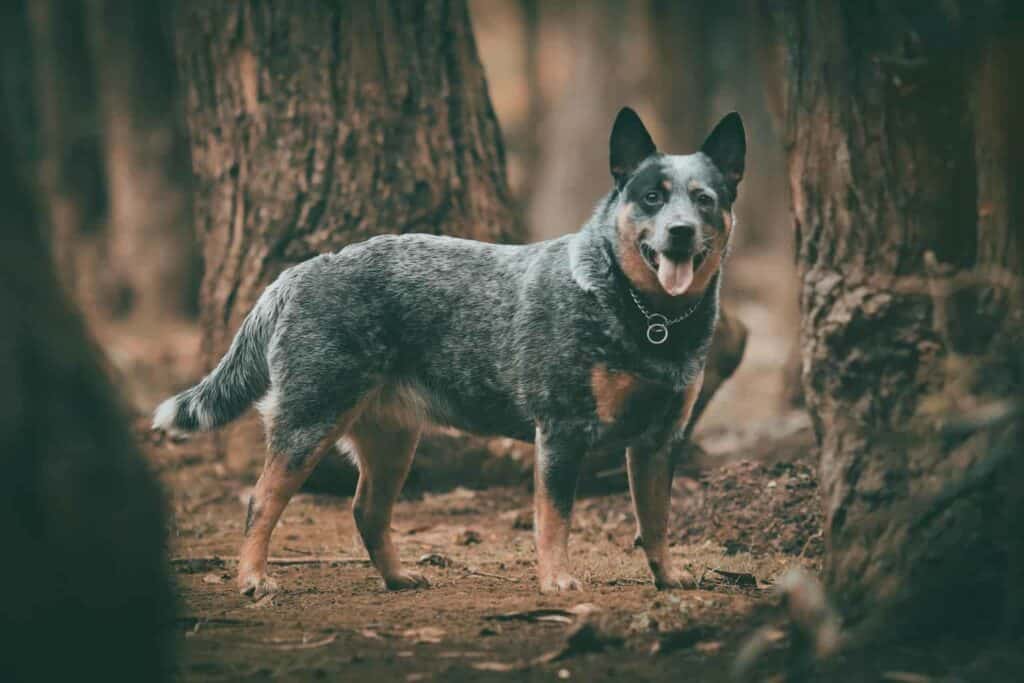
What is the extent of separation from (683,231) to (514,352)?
3.47 ft

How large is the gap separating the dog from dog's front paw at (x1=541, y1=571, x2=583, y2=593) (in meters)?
0.01

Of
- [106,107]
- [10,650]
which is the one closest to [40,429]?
[10,650]

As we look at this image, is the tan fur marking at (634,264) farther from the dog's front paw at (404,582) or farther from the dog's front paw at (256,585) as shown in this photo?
the dog's front paw at (256,585)

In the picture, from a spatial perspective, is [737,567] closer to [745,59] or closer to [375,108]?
[375,108]

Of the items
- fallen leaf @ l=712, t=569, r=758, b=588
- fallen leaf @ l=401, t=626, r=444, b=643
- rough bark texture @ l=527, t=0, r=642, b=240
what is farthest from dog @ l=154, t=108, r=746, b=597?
rough bark texture @ l=527, t=0, r=642, b=240

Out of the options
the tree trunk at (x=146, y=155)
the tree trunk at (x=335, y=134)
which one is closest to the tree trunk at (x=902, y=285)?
the tree trunk at (x=335, y=134)

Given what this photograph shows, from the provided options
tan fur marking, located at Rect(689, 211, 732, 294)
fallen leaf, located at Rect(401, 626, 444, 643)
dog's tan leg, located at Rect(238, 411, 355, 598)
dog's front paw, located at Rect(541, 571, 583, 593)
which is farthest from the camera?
dog's tan leg, located at Rect(238, 411, 355, 598)

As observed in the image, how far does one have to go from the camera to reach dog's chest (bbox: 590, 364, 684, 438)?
5738 mm

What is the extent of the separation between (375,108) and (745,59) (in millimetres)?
19630

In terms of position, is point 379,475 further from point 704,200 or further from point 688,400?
point 704,200

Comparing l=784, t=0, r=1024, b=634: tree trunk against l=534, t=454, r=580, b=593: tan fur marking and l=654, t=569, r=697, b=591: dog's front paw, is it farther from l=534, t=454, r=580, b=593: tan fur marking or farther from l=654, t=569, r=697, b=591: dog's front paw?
l=534, t=454, r=580, b=593: tan fur marking

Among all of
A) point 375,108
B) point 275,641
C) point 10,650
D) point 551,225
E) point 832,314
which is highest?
point 375,108

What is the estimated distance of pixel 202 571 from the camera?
646cm

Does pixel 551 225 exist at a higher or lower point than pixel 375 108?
lower
